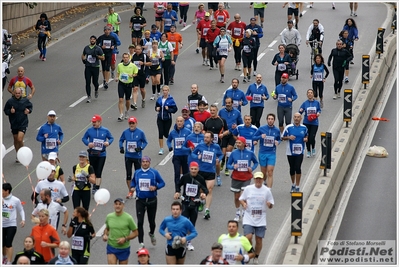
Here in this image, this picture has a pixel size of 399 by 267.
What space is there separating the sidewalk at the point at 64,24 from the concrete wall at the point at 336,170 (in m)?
11.4

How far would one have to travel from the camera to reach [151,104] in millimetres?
27984

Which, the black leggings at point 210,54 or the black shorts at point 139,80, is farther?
the black leggings at point 210,54

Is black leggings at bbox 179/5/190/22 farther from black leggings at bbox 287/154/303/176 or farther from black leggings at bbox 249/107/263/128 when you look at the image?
black leggings at bbox 287/154/303/176

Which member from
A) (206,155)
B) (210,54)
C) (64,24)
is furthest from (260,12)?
(206,155)

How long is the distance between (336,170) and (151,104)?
7465 mm

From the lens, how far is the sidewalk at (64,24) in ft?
112

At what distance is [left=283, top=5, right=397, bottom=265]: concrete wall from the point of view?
17.8 metres

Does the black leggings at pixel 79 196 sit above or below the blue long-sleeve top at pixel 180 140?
below

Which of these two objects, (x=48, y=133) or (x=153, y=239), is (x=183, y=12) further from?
(x=153, y=239)

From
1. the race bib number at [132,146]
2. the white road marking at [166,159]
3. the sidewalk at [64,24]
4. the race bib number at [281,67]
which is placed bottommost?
the sidewalk at [64,24]

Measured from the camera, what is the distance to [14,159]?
77.0ft

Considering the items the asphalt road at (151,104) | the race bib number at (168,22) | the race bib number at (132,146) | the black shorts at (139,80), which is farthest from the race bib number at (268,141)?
the race bib number at (168,22)

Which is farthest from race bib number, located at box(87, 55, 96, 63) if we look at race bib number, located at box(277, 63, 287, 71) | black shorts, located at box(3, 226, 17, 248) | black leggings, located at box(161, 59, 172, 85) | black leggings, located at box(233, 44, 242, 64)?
black shorts, located at box(3, 226, 17, 248)

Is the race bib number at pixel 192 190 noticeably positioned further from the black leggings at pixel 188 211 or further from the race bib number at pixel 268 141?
the race bib number at pixel 268 141
